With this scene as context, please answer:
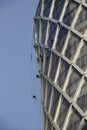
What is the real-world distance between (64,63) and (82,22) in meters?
6.27

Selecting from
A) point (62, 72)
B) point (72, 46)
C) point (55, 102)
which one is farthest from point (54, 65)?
point (55, 102)

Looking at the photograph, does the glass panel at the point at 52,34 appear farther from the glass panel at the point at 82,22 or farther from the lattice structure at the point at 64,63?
the glass panel at the point at 82,22

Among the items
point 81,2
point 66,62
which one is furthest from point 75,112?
point 81,2

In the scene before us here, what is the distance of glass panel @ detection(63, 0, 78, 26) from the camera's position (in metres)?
111

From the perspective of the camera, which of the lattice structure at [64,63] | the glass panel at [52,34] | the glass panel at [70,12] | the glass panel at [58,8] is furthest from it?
the glass panel at [58,8]

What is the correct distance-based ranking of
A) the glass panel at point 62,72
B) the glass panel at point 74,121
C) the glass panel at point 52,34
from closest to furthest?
the glass panel at point 74,121, the glass panel at point 62,72, the glass panel at point 52,34

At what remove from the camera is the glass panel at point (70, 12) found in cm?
11106

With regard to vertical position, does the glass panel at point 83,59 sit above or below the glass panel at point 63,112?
above

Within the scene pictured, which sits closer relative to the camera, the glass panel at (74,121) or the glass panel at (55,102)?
the glass panel at (74,121)

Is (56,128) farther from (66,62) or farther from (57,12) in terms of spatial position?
(57,12)

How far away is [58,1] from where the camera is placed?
116688mm

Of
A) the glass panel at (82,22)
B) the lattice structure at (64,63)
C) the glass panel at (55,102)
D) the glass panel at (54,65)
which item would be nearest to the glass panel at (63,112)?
the lattice structure at (64,63)

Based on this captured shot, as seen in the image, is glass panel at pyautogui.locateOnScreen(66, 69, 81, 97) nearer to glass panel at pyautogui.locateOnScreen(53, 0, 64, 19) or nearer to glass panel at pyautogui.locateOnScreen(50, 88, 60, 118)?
glass panel at pyautogui.locateOnScreen(50, 88, 60, 118)

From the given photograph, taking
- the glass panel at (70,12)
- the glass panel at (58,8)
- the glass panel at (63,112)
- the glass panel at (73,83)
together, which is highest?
the glass panel at (58,8)
